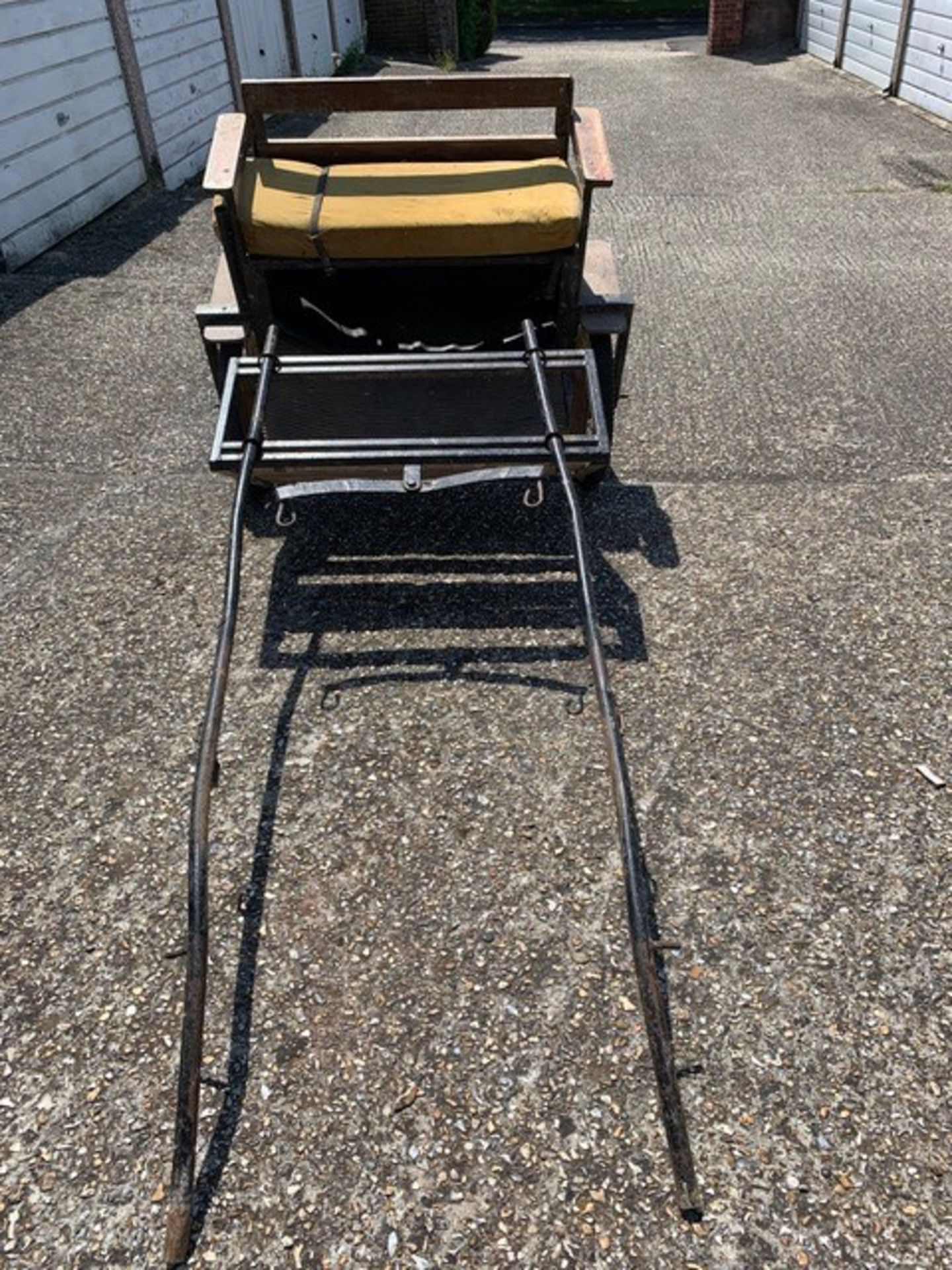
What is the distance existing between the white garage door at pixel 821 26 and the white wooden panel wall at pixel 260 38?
907 cm

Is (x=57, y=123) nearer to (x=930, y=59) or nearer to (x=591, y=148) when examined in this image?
(x=591, y=148)

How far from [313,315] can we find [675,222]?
5.47m

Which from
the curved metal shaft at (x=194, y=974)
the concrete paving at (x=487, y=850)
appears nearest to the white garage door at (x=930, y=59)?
the concrete paving at (x=487, y=850)

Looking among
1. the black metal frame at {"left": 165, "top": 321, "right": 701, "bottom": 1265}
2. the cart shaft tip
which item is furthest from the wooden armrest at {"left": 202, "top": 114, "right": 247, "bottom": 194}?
the cart shaft tip

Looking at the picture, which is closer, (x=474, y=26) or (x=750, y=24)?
(x=750, y=24)

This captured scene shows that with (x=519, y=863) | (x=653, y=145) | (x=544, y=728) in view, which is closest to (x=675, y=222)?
(x=653, y=145)

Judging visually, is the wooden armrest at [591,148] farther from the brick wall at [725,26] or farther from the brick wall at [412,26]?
the brick wall at [412,26]

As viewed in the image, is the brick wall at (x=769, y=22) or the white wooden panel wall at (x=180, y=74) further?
the brick wall at (x=769, y=22)

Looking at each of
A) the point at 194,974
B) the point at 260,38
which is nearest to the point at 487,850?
the point at 194,974

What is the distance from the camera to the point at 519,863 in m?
2.61

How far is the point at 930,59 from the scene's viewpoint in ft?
39.1

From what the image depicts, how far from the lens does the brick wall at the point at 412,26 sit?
1916 centimetres

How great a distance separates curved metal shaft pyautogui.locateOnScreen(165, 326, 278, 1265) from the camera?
1820mm

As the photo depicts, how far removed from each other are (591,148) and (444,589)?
195cm
